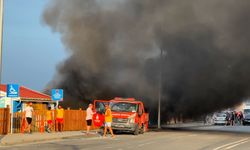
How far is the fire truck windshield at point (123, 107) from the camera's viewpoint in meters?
24.2

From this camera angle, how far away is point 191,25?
28719 mm

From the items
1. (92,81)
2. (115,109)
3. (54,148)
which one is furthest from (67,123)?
(92,81)

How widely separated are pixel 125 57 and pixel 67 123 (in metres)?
11.2

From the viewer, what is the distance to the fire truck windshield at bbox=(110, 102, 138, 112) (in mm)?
24203

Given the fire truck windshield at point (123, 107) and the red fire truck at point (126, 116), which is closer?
the red fire truck at point (126, 116)

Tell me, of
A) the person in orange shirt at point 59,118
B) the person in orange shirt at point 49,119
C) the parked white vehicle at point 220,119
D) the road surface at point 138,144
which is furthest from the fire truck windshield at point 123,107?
the parked white vehicle at point 220,119

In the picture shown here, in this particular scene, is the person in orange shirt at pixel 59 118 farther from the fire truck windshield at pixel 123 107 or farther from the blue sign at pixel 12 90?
the blue sign at pixel 12 90

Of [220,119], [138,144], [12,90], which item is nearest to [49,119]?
[12,90]

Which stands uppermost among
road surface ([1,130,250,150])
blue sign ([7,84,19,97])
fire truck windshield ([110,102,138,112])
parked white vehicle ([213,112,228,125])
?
blue sign ([7,84,19,97])

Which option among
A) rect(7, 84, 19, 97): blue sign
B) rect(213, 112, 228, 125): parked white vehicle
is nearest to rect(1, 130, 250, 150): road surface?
rect(7, 84, 19, 97): blue sign

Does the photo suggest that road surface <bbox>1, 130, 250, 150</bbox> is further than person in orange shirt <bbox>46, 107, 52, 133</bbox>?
No

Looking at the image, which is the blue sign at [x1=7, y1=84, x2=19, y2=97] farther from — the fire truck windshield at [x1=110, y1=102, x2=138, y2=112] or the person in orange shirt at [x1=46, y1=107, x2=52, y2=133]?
the fire truck windshield at [x1=110, y1=102, x2=138, y2=112]

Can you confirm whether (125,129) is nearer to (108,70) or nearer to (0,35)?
(0,35)

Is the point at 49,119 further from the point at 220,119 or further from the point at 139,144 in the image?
the point at 220,119
